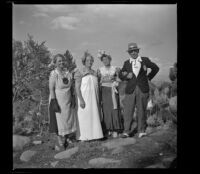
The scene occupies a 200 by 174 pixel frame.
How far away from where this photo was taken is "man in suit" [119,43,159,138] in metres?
6.89

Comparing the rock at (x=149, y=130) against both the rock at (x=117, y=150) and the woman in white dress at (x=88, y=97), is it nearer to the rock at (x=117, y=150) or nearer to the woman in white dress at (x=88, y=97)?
the rock at (x=117, y=150)

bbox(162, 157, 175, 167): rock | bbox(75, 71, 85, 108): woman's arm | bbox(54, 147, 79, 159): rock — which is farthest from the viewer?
bbox(75, 71, 85, 108): woman's arm

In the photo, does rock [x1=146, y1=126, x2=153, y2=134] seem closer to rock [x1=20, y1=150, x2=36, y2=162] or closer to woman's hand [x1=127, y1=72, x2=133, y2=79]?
woman's hand [x1=127, y1=72, x2=133, y2=79]

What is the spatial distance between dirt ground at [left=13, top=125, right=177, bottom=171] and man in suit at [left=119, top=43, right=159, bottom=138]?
0.91 ft

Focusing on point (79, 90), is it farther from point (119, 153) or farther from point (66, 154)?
point (119, 153)

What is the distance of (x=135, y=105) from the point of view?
6.93 metres

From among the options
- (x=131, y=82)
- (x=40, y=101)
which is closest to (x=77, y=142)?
(x=40, y=101)

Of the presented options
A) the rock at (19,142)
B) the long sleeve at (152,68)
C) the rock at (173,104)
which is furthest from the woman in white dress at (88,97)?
the rock at (173,104)

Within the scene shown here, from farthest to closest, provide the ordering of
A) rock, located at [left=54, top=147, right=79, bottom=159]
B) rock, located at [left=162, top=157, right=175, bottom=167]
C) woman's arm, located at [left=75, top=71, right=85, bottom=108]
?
woman's arm, located at [left=75, top=71, right=85, bottom=108] < rock, located at [left=54, top=147, right=79, bottom=159] < rock, located at [left=162, top=157, right=175, bottom=167]

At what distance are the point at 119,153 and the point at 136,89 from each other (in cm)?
133

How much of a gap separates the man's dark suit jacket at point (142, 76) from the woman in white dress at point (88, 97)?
61 centimetres

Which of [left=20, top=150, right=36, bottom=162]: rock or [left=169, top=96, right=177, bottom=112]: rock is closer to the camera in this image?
[left=20, top=150, right=36, bottom=162]: rock

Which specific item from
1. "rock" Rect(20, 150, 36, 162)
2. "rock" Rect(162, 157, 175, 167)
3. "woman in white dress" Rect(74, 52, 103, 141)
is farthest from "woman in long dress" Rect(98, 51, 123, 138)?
"rock" Rect(20, 150, 36, 162)

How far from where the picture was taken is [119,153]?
21.9 ft
